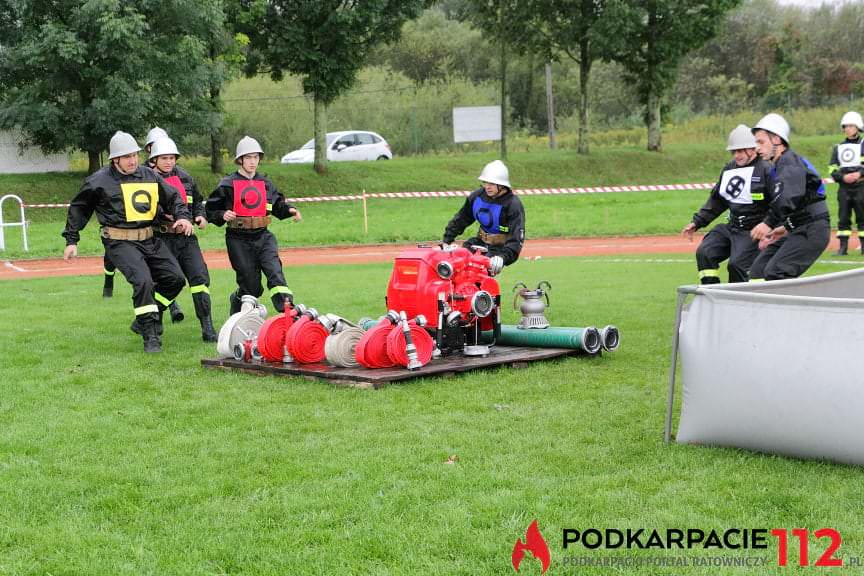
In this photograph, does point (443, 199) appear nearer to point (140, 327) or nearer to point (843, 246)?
point (843, 246)

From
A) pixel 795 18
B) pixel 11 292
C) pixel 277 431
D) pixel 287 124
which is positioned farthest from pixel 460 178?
pixel 795 18

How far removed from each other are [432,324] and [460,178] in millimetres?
28217

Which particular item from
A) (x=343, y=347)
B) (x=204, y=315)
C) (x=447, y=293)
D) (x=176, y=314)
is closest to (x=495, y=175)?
(x=447, y=293)

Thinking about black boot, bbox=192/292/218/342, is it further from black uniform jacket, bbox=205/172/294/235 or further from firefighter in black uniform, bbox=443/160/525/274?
firefighter in black uniform, bbox=443/160/525/274

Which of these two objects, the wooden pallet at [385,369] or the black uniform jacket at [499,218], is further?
the black uniform jacket at [499,218]

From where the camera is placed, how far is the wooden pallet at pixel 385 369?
330 inches

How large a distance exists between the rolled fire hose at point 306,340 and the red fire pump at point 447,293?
730 millimetres

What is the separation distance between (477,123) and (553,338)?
3096cm

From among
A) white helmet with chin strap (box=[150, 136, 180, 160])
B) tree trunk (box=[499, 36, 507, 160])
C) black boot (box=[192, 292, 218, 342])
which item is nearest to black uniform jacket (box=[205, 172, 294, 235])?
black boot (box=[192, 292, 218, 342])

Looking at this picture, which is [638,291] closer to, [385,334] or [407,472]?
[385,334]

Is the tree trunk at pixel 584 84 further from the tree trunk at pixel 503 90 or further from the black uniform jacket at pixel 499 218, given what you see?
the black uniform jacket at pixel 499 218

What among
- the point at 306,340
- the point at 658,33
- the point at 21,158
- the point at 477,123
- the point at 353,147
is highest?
the point at 658,33

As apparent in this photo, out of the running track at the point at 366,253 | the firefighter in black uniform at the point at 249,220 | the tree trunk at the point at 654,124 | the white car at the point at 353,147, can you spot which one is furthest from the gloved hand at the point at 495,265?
the white car at the point at 353,147

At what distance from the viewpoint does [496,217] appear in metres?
10.6
